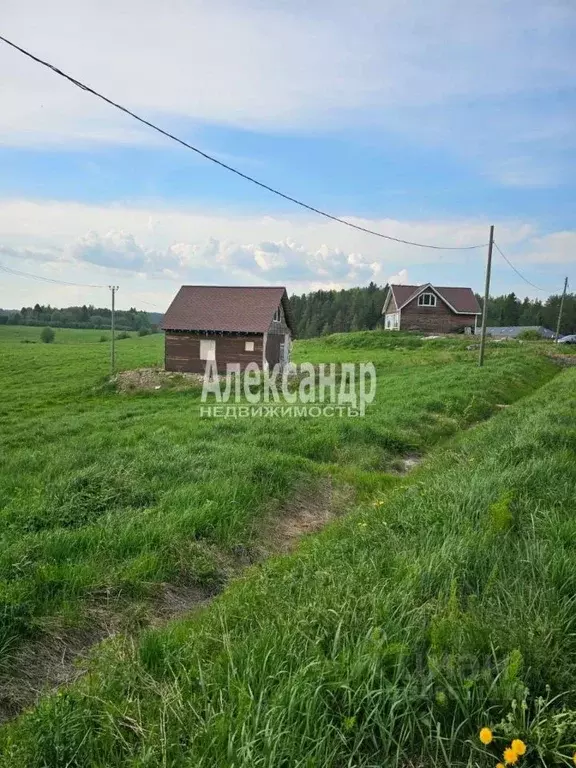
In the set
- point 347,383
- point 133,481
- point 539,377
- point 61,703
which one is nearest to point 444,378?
point 347,383

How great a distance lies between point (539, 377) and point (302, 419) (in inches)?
594

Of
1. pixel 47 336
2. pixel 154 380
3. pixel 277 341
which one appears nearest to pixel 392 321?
pixel 277 341

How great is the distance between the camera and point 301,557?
4641 mm

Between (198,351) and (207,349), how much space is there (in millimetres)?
462

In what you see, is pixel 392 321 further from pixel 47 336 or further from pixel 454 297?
pixel 47 336

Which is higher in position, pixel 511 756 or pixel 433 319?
pixel 433 319

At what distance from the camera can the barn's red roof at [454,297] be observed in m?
45.6

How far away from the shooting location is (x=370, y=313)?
8212 centimetres

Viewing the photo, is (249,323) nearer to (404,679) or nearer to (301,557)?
(301,557)

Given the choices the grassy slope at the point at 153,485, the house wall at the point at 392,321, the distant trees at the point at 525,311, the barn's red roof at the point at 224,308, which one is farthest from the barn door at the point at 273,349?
the distant trees at the point at 525,311

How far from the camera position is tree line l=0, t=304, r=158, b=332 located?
260 feet

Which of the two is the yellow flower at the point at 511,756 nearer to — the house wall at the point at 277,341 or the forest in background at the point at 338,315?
the house wall at the point at 277,341

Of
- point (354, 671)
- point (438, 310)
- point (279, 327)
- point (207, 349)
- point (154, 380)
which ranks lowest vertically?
point (154, 380)

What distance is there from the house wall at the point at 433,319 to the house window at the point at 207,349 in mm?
27163
